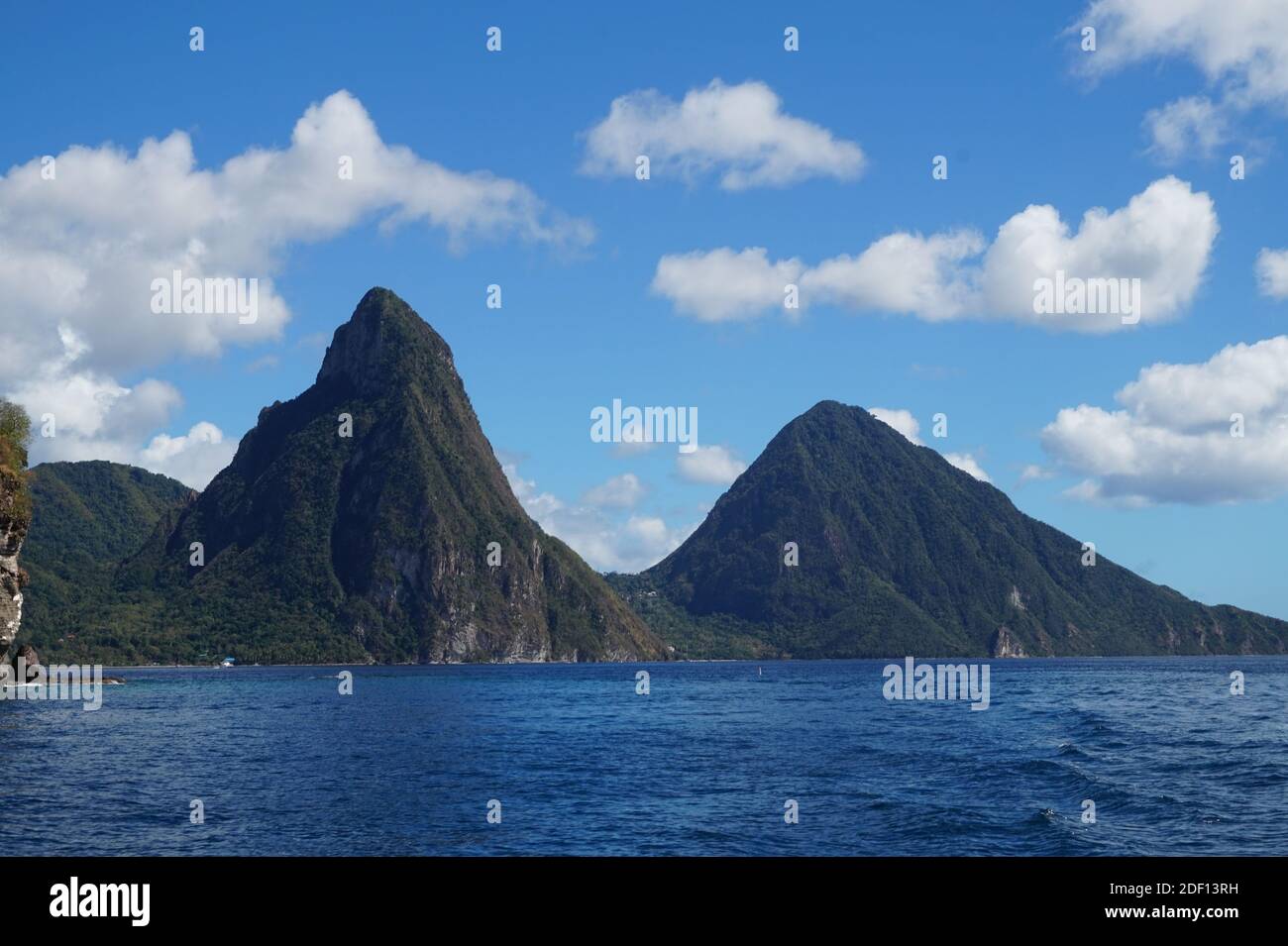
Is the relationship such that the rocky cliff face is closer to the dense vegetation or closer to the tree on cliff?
the dense vegetation

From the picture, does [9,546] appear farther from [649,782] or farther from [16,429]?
[649,782]

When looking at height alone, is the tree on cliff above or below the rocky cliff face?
above

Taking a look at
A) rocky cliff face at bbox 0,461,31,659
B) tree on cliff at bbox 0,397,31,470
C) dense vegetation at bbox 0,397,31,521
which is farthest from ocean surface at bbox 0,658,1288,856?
tree on cliff at bbox 0,397,31,470

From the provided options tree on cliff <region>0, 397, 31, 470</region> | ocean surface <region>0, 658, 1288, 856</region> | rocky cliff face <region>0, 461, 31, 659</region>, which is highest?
tree on cliff <region>0, 397, 31, 470</region>

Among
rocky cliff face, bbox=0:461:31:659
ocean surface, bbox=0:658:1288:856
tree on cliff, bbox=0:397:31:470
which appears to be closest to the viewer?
ocean surface, bbox=0:658:1288:856

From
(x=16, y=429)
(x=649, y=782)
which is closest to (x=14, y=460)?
(x=16, y=429)

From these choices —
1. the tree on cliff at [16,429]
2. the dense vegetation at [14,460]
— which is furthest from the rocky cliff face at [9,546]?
the tree on cliff at [16,429]
